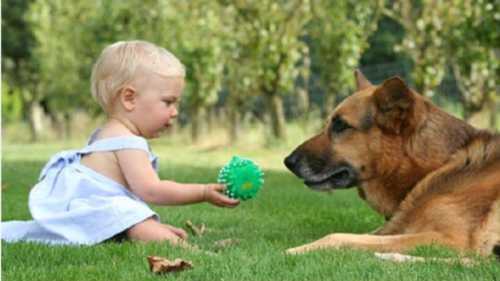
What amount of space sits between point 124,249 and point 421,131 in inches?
66.9

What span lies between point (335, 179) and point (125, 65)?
1.33 meters

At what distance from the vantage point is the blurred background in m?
17.4

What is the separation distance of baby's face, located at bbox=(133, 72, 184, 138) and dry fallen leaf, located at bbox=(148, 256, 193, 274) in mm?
1334

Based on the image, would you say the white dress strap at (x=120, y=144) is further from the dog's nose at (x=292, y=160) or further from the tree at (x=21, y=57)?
the tree at (x=21, y=57)

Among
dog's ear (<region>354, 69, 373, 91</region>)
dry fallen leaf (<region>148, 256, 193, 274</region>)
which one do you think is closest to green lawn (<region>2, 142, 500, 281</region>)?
dry fallen leaf (<region>148, 256, 193, 274</region>)

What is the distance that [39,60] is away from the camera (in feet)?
122

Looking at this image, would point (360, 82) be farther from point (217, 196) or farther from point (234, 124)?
point (234, 124)

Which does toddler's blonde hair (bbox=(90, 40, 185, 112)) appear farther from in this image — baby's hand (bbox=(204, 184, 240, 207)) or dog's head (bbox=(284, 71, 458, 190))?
dog's head (bbox=(284, 71, 458, 190))

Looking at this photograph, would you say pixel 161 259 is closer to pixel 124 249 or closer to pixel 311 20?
pixel 124 249

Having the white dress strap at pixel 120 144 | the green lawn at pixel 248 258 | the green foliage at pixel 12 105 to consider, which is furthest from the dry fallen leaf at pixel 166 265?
the green foliage at pixel 12 105

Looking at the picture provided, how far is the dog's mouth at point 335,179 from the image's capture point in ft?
18.0

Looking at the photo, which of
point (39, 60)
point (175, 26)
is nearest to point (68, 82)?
point (39, 60)

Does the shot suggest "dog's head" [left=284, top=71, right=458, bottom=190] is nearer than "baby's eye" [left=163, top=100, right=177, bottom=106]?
Yes

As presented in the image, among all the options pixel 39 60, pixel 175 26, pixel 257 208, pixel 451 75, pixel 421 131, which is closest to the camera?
pixel 421 131
